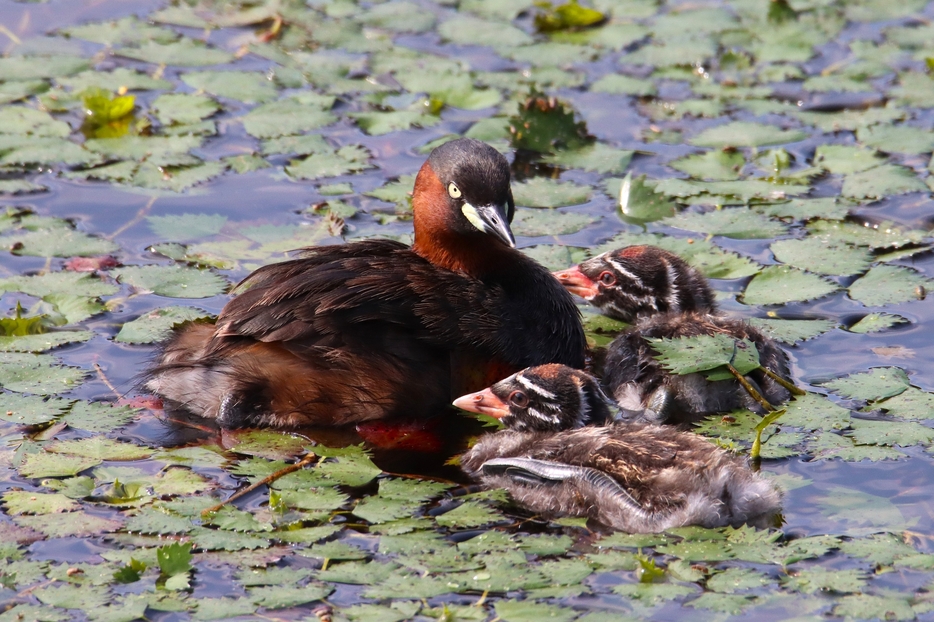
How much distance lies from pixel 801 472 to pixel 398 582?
203 centimetres

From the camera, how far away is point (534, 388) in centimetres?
626

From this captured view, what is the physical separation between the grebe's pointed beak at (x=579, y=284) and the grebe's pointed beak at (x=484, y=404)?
4.87 ft

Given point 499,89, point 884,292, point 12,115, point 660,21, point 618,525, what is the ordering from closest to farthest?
point 618,525 → point 884,292 → point 12,115 → point 499,89 → point 660,21

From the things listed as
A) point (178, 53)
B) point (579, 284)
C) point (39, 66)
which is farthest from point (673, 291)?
point (39, 66)

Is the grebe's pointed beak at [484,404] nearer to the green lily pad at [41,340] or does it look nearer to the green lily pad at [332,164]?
the green lily pad at [41,340]

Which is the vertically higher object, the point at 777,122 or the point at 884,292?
the point at 777,122

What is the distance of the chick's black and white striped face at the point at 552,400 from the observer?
6234mm

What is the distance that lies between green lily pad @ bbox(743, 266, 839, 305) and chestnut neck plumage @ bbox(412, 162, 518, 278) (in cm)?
160

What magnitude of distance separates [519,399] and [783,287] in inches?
86.8

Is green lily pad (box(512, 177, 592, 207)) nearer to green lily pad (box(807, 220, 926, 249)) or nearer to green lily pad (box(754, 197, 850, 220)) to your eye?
green lily pad (box(754, 197, 850, 220))

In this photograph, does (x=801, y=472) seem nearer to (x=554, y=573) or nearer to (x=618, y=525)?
(x=618, y=525)

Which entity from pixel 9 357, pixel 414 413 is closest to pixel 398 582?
pixel 414 413

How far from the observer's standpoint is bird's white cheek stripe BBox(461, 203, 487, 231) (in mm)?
6750

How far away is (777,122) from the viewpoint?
32.4 ft
